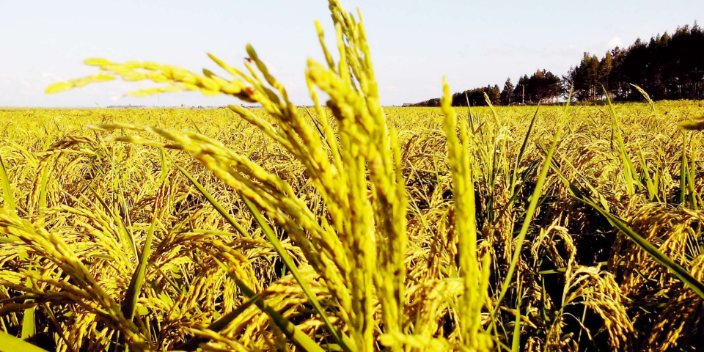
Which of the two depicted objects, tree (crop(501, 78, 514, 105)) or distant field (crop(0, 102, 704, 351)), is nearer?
distant field (crop(0, 102, 704, 351))

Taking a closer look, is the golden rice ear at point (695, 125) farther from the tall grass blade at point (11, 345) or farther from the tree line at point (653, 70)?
the tree line at point (653, 70)

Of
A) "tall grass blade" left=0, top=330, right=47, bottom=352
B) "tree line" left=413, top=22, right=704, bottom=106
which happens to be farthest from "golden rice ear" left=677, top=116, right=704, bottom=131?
"tree line" left=413, top=22, right=704, bottom=106

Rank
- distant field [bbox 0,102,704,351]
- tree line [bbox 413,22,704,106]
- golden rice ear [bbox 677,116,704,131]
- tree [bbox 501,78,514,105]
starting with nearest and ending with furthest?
golden rice ear [bbox 677,116,704,131], distant field [bbox 0,102,704,351], tree line [bbox 413,22,704,106], tree [bbox 501,78,514,105]

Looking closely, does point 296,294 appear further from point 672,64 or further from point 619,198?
point 672,64

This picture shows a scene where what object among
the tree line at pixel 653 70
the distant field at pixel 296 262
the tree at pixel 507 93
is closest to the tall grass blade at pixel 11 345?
the distant field at pixel 296 262

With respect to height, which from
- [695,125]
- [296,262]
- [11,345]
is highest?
[695,125]

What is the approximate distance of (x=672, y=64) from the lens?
52.6m

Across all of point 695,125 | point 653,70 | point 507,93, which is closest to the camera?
point 695,125

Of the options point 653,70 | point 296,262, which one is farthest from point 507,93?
point 296,262

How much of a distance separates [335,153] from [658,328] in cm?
162

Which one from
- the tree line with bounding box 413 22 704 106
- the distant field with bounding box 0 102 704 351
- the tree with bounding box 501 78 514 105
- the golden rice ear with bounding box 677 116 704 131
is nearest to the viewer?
the golden rice ear with bounding box 677 116 704 131

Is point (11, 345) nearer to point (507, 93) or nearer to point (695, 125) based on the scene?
point (695, 125)

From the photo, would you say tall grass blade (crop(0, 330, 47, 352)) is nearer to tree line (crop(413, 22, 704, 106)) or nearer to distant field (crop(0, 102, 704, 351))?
distant field (crop(0, 102, 704, 351))

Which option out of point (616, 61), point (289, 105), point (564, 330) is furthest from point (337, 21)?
point (616, 61)
